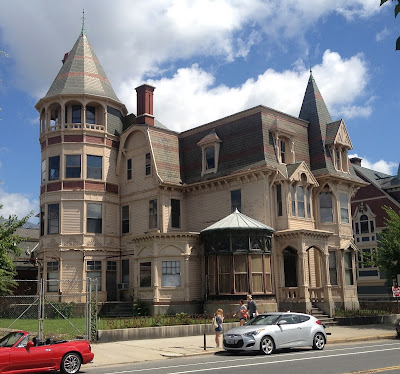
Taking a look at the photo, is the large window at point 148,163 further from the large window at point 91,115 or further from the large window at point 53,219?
the large window at point 53,219

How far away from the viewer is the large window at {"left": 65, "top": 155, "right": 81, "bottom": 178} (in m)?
34.1

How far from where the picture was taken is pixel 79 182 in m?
33.9

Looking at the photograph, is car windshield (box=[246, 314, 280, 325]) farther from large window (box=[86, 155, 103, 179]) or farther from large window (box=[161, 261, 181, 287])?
large window (box=[86, 155, 103, 179])

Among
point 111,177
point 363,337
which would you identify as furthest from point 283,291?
point 111,177

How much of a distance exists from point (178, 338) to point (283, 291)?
9.40m

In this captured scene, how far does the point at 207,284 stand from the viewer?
29.4 meters

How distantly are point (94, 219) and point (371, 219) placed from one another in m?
28.4

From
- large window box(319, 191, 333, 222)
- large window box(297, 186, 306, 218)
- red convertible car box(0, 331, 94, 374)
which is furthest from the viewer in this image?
large window box(319, 191, 333, 222)

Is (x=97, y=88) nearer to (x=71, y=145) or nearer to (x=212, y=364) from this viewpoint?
(x=71, y=145)

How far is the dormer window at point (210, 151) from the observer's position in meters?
33.3

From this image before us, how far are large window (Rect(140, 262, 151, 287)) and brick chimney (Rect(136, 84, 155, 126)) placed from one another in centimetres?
1026

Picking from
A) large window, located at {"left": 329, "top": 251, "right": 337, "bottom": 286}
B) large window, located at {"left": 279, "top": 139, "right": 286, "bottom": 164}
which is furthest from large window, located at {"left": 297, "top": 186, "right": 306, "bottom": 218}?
large window, located at {"left": 329, "top": 251, "right": 337, "bottom": 286}

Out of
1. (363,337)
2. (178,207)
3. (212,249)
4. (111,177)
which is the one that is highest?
(111,177)

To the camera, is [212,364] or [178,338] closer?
[212,364]
